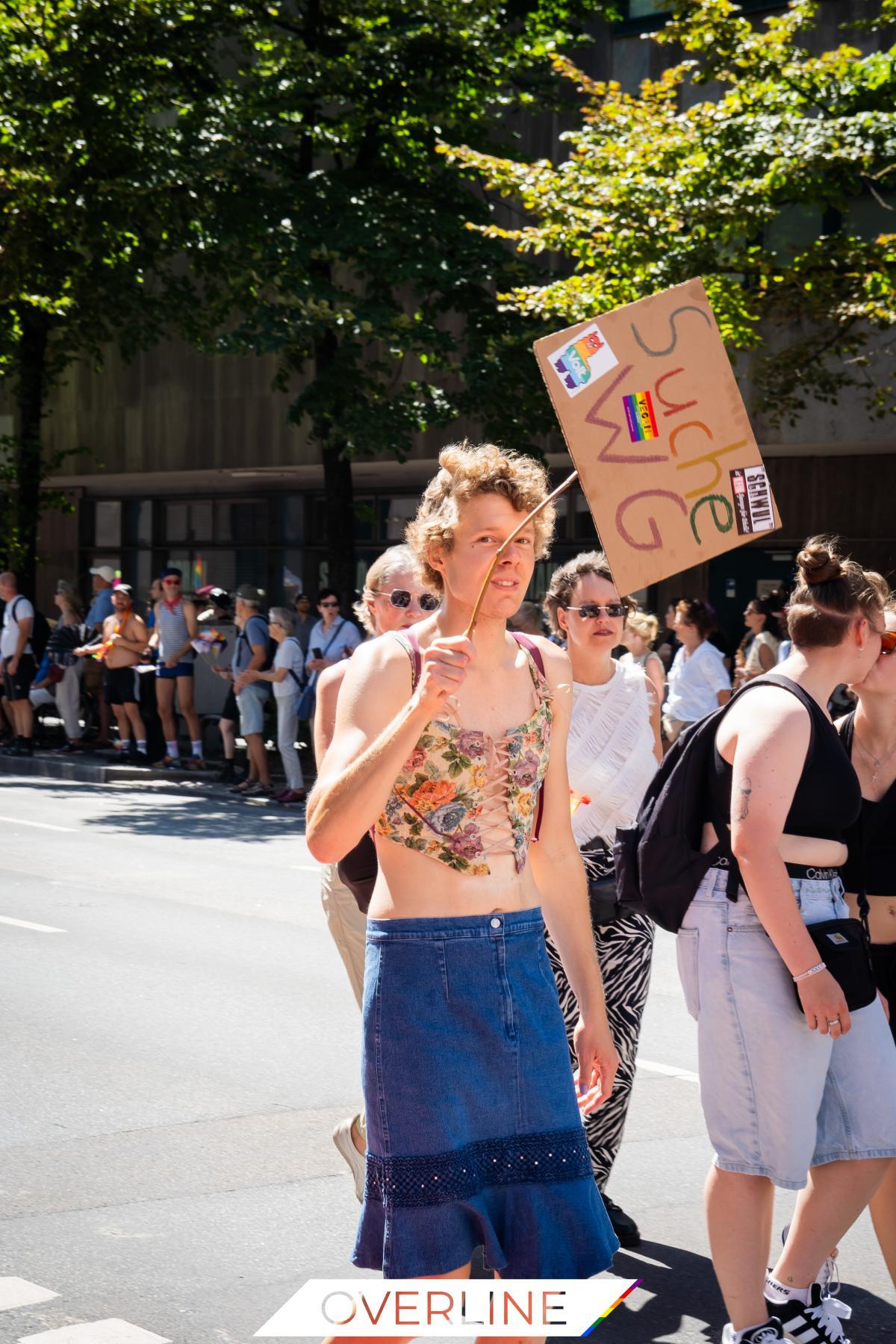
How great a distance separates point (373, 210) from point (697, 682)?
7.08m

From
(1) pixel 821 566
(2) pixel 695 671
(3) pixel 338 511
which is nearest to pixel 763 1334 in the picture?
(1) pixel 821 566

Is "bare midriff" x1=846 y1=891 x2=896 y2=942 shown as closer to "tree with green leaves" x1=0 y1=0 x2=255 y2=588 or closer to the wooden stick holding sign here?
the wooden stick holding sign

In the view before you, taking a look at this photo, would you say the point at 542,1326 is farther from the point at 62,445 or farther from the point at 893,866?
the point at 62,445

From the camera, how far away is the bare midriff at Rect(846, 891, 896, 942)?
4.29m

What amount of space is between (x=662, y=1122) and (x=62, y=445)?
24.7 meters

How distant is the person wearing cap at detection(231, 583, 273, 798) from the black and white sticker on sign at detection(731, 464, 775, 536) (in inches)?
530

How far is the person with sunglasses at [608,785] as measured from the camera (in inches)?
189

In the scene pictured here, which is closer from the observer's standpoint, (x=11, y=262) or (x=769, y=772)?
(x=769, y=772)

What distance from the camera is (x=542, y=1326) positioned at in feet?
9.40

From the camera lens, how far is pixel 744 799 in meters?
3.57

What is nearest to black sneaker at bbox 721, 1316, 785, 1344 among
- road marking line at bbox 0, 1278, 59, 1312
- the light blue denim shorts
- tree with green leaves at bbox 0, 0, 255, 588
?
the light blue denim shorts

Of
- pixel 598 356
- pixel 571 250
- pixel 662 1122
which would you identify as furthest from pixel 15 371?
pixel 598 356

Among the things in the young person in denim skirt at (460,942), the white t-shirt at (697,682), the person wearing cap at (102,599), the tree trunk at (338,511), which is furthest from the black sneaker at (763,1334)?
the person wearing cap at (102,599)

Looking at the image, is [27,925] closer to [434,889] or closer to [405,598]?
[405,598]
